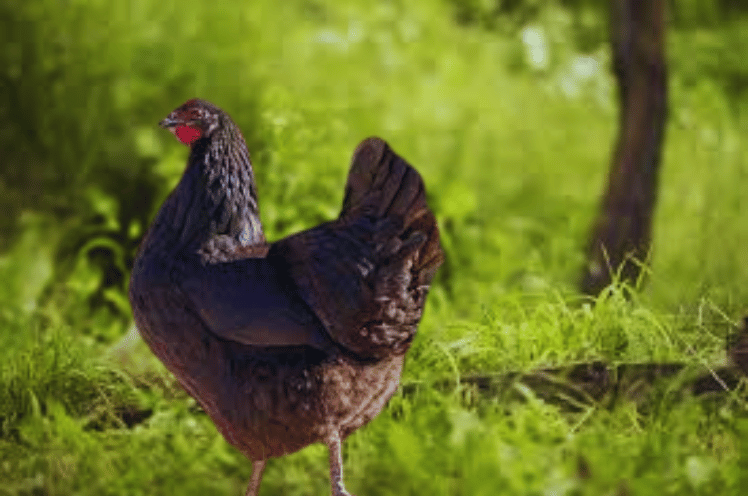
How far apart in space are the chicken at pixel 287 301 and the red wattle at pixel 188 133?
0.04 feet

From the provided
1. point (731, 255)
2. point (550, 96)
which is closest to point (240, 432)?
point (731, 255)

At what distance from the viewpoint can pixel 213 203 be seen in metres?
3.41

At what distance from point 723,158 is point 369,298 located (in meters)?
4.64

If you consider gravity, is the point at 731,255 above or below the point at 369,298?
below

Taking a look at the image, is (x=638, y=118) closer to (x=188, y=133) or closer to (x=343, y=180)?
(x=343, y=180)

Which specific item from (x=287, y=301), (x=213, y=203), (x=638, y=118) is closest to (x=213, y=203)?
(x=213, y=203)

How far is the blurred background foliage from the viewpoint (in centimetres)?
394

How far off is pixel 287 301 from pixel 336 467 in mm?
432

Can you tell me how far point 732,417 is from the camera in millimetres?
3617

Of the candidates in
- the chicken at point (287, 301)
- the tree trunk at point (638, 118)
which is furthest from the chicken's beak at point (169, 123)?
the tree trunk at point (638, 118)

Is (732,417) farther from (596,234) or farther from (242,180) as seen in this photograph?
(596,234)

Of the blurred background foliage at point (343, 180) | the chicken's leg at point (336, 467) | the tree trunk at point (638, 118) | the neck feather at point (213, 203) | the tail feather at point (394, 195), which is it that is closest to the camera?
the tail feather at point (394, 195)

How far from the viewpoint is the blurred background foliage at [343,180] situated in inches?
155

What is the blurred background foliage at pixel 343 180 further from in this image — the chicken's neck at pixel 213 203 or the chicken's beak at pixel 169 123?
the chicken's beak at pixel 169 123
